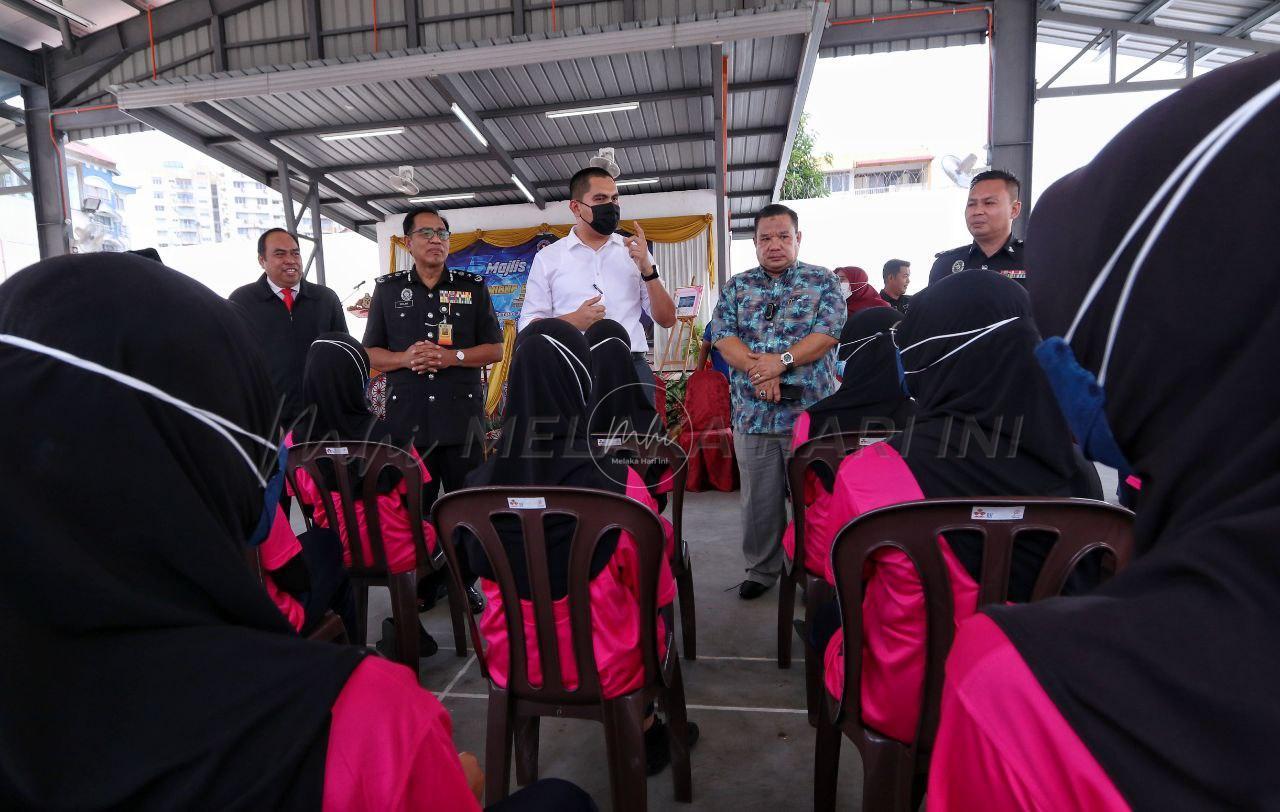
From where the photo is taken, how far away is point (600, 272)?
3234mm

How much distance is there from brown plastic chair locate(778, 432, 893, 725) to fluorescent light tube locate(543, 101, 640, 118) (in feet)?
21.5

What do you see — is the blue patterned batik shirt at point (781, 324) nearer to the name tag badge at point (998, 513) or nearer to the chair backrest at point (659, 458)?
the chair backrest at point (659, 458)

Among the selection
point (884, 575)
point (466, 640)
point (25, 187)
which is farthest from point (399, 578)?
point (25, 187)

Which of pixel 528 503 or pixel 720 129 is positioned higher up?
pixel 720 129

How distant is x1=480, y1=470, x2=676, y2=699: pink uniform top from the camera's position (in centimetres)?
158

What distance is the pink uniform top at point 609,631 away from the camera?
158 cm

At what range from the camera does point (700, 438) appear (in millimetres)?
5715

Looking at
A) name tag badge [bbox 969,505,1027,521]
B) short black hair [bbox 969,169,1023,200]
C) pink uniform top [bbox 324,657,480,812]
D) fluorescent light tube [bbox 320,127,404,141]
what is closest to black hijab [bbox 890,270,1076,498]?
name tag badge [bbox 969,505,1027,521]

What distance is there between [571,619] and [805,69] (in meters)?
6.86

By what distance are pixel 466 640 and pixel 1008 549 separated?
219 centimetres

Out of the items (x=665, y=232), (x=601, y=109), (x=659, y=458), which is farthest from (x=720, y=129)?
(x=659, y=458)

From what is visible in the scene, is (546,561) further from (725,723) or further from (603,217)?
(603,217)

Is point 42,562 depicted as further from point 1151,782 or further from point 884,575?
point 884,575

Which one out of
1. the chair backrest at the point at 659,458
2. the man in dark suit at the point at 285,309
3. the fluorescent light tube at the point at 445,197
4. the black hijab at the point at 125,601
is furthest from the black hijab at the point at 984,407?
the fluorescent light tube at the point at 445,197
